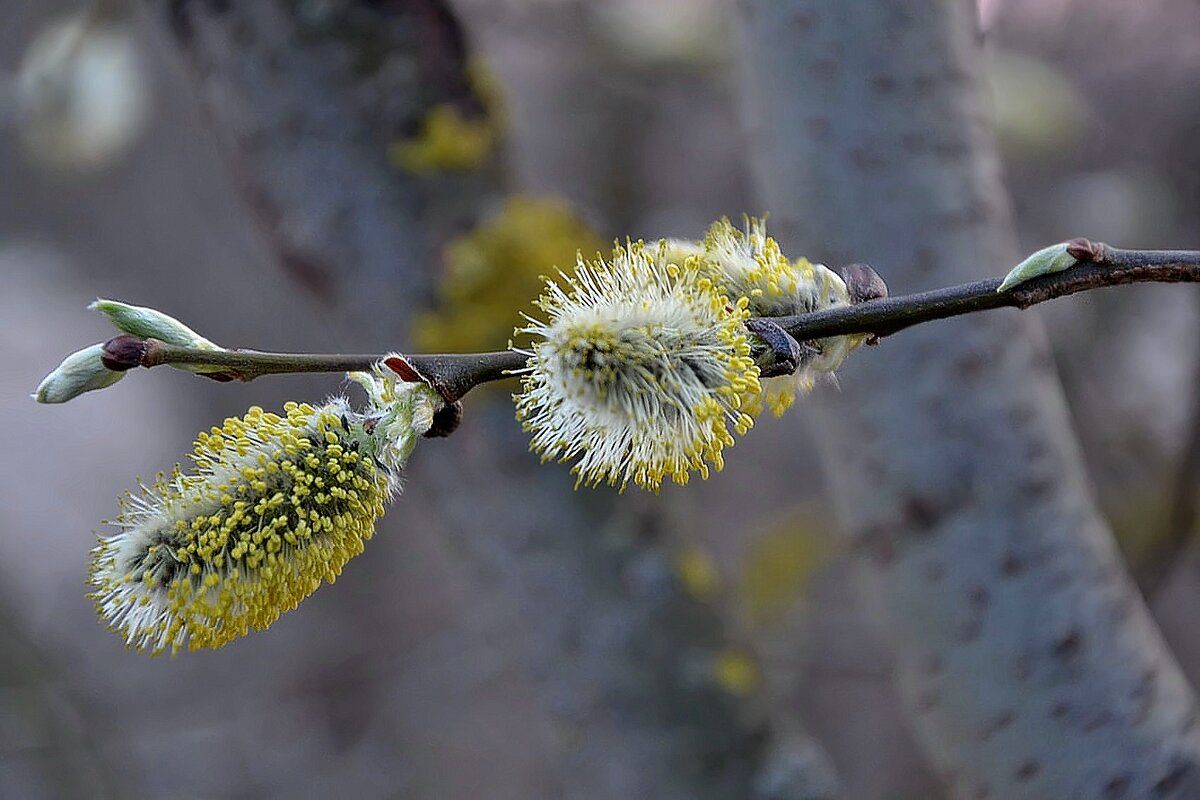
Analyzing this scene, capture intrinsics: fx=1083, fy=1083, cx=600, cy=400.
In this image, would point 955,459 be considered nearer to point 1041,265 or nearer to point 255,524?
point 1041,265

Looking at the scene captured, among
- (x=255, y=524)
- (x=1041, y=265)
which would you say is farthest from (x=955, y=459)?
(x=255, y=524)

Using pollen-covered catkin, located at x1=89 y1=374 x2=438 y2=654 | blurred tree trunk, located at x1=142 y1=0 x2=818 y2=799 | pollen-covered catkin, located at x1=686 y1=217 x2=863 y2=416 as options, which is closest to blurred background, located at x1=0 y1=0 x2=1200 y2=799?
blurred tree trunk, located at x1=142 y1=0 x2=818 y2=799

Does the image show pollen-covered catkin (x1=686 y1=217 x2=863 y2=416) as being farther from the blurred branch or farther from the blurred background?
the blurred branch

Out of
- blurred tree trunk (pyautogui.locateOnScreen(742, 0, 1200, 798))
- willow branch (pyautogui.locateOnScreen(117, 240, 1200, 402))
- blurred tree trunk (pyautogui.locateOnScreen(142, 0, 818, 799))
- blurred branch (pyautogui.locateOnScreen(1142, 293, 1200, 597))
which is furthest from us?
blurred branch (pyautogui.locateOnScreen(1142, 293, 1200, 597))

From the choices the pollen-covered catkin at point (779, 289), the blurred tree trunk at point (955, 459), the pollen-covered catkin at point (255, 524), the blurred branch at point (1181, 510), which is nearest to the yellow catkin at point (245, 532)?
the pollen-covered catkin at point (255, 524)

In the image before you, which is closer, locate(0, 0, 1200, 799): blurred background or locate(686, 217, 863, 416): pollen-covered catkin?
locate(686, 217, 863, 416): pollen-covered catkin

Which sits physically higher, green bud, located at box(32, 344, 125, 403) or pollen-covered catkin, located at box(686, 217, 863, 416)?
green bud, located at box(32, 344, 125, 403)

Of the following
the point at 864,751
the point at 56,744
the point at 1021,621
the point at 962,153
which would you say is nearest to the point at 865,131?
the point at 962,153
